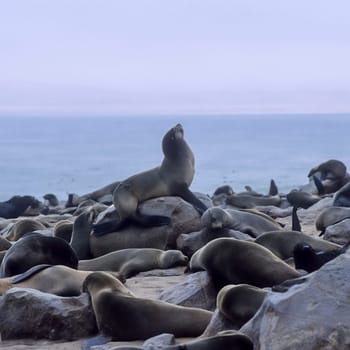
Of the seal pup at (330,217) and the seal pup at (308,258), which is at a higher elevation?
the seal pup at (308,258)

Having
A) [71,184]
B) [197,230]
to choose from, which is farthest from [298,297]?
[71,184]

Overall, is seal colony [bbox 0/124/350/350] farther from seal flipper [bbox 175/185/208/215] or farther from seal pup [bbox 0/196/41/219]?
seal pup [bbox 0/196/41/219]

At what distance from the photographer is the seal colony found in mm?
4672

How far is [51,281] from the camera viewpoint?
5895 mm

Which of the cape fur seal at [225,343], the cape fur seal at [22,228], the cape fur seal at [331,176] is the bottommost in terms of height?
the cape fur seal at [22,228]

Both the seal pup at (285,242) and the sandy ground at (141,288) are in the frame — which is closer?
the sandy ground at (141,288)

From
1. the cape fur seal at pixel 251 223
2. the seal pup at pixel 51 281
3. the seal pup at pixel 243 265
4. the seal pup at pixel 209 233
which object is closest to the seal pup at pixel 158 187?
the cape fur seal at pixel 251 223

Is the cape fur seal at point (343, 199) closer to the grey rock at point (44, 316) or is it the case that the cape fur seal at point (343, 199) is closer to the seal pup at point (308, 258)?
the seal pup at point (308, 258)

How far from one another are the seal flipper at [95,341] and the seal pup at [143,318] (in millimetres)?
34

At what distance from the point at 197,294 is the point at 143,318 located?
0.66 m

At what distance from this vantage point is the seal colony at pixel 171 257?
4.67 m

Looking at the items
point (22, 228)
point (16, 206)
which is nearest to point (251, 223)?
point (22, 228)

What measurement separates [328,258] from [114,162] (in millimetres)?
50493

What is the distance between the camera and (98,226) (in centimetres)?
847
